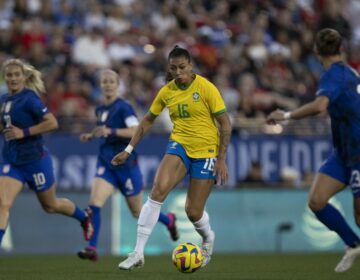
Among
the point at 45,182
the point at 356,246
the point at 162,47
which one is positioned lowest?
the point at 356,246

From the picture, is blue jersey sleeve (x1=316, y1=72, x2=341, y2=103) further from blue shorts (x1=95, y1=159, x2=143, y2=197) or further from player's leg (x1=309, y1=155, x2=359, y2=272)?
blue shorts (x1=95, y1=159, x2=143, y2=197)

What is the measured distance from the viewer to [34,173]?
43.7 feet

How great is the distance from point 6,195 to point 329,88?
179 inches

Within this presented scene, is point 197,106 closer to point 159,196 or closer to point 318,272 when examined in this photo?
point 159,196

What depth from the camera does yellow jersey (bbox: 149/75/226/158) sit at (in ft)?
37.4

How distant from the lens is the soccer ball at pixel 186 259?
36.6ft

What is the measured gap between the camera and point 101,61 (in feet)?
69.2

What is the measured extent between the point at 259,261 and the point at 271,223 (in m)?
3.76

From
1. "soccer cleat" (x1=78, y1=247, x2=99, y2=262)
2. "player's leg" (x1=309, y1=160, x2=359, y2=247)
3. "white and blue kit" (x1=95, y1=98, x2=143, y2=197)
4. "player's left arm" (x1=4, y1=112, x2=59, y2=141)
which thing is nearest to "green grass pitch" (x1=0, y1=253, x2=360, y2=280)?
"soccer cleat" (x1=78, y1=247, x2=99, y2=262)

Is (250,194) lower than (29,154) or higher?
lower

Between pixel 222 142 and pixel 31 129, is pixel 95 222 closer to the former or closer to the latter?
pixel 31 129

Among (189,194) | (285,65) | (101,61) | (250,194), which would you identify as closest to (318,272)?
(189,194)

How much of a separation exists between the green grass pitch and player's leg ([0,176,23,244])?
0.65 m

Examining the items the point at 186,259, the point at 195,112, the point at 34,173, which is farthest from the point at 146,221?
the point at 34,173
